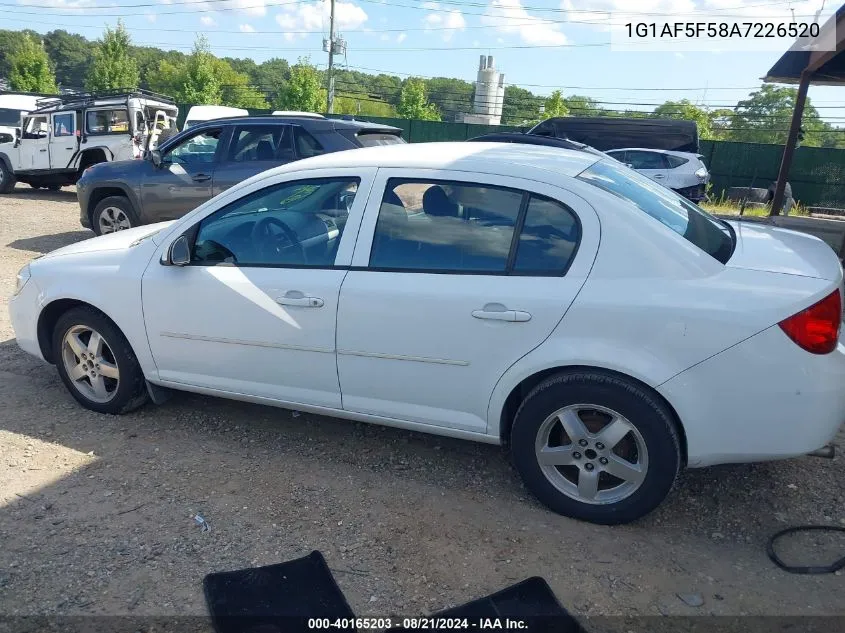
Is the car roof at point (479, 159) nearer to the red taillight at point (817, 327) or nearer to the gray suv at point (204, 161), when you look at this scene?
the red taillight at point (817, 327)

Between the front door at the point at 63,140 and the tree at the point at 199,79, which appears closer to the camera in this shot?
the front door at the point at 63,140

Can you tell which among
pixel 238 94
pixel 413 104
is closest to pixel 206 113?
pixel 413 104

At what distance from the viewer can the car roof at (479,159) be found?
129 inches

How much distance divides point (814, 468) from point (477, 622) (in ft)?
7.67

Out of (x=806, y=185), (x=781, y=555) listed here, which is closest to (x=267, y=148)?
(x=781, y=555)

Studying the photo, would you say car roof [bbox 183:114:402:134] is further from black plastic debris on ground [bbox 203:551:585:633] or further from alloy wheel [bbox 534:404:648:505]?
black plastic debris on ground [bbox 203:551:585:633]

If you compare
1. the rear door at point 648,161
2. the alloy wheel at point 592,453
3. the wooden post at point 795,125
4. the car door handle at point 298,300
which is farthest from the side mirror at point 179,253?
the rear door at point 648,161

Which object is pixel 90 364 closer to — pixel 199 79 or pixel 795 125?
pixel 795 125

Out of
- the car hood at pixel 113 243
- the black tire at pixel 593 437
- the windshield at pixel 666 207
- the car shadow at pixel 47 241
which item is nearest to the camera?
the black tire at pixel 593 437

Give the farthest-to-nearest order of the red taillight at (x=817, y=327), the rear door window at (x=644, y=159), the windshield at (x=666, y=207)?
the rear door window at (x=644, y=159), the windshield at (x=666, y=207), the red taillight at (x=817, y=327)

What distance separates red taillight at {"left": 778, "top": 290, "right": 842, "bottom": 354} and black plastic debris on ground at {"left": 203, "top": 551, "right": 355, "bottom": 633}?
211 centimetres

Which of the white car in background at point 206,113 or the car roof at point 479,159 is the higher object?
the white car in background at point 206,113

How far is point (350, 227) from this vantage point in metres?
3.49

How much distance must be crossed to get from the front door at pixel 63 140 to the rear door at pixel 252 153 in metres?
7.59
